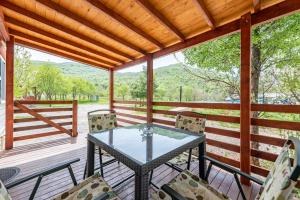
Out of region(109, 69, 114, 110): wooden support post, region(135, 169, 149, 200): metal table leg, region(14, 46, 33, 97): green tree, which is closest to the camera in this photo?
region(135, 169, 149, 200): metal table leg

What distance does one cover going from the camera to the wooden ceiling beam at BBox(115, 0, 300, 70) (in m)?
1.97

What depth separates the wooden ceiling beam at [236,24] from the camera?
1973 mm

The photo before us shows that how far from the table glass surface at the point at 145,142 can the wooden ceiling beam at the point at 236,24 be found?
6.11 feet

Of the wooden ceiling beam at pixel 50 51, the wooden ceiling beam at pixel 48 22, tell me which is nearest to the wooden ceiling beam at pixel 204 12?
the wooden ceiling beam at pixel 48 22

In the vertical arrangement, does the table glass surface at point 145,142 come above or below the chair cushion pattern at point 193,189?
above

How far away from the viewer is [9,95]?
137 inches

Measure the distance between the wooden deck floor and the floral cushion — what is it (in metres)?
0.69

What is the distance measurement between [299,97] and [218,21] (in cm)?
296

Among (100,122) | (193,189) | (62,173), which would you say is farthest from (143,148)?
(62,173)

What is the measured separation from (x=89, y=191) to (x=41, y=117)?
3733mm

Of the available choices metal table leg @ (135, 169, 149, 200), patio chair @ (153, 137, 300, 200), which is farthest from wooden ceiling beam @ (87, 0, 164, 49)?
patio chair @ (153, 137, 300, 200)

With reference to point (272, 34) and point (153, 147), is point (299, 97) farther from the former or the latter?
point (153, 147)

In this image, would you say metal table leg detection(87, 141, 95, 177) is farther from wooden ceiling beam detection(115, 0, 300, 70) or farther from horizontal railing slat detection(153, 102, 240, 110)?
wooden ceiling beam detection(115, 0, 300, 70)

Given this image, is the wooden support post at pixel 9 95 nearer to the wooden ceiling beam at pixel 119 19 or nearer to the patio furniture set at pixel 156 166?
the wooden ceiling beam at pixel 119 19
